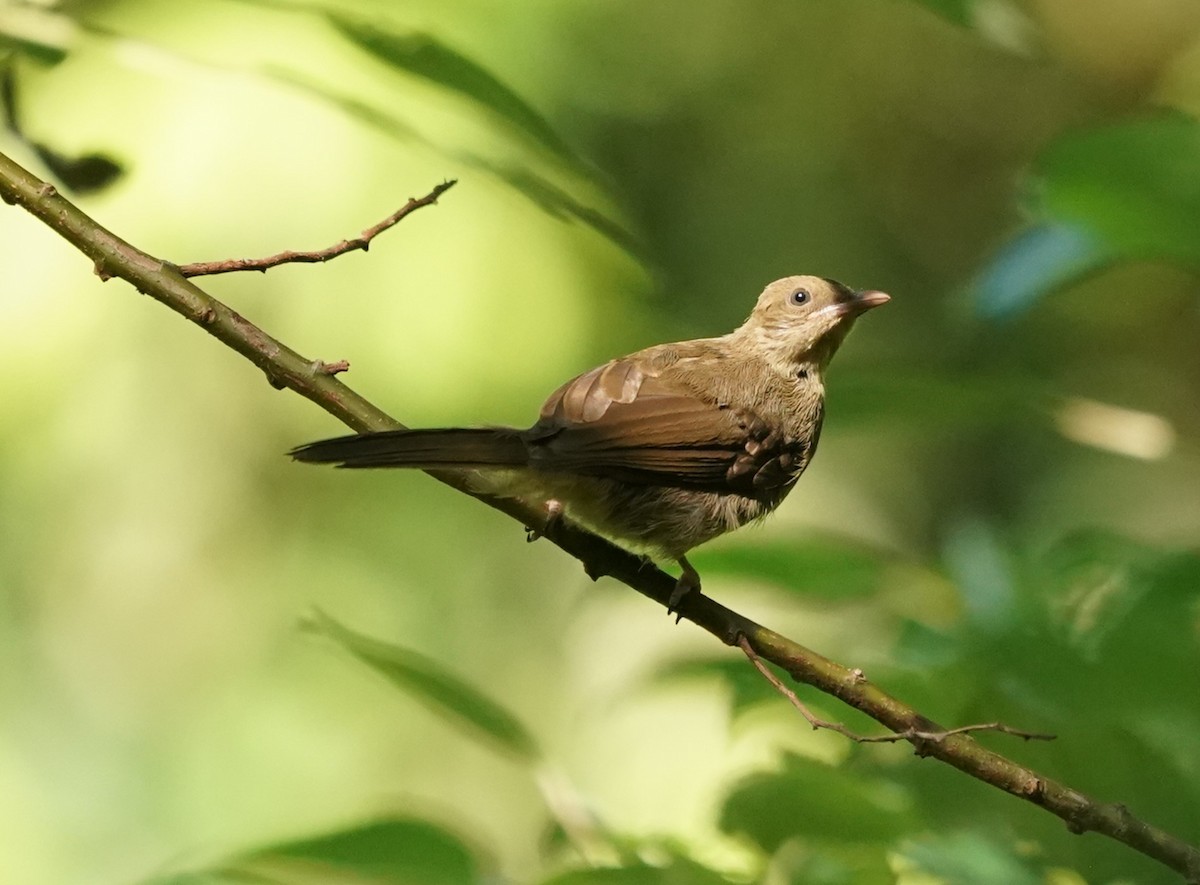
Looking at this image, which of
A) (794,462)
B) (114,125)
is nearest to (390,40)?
(794,462)

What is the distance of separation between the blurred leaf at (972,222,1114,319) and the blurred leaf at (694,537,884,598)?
0.74 meters

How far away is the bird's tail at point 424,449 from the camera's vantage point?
2314mm

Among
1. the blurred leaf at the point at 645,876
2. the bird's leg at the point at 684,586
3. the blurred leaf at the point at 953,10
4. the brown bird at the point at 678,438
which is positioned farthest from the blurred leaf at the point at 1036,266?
the blurred leaf at the point at 645,876

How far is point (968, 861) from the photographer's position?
97.2 inches

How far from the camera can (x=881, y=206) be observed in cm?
959

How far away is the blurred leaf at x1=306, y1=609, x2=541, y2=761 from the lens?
8.33 ft

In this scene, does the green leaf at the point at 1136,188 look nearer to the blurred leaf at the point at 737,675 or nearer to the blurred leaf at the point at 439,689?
the blurred leaf at the point at 737,675

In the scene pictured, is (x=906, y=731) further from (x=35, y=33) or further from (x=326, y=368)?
(x=35, y=33)

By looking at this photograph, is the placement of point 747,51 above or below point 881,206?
above

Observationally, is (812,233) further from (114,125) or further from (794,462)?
(794,462)

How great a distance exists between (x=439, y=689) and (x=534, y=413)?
4.02 meters

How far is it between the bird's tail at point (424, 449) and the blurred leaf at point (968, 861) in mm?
1076

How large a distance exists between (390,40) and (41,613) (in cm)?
593

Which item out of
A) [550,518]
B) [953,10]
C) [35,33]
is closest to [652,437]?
[550,518]
